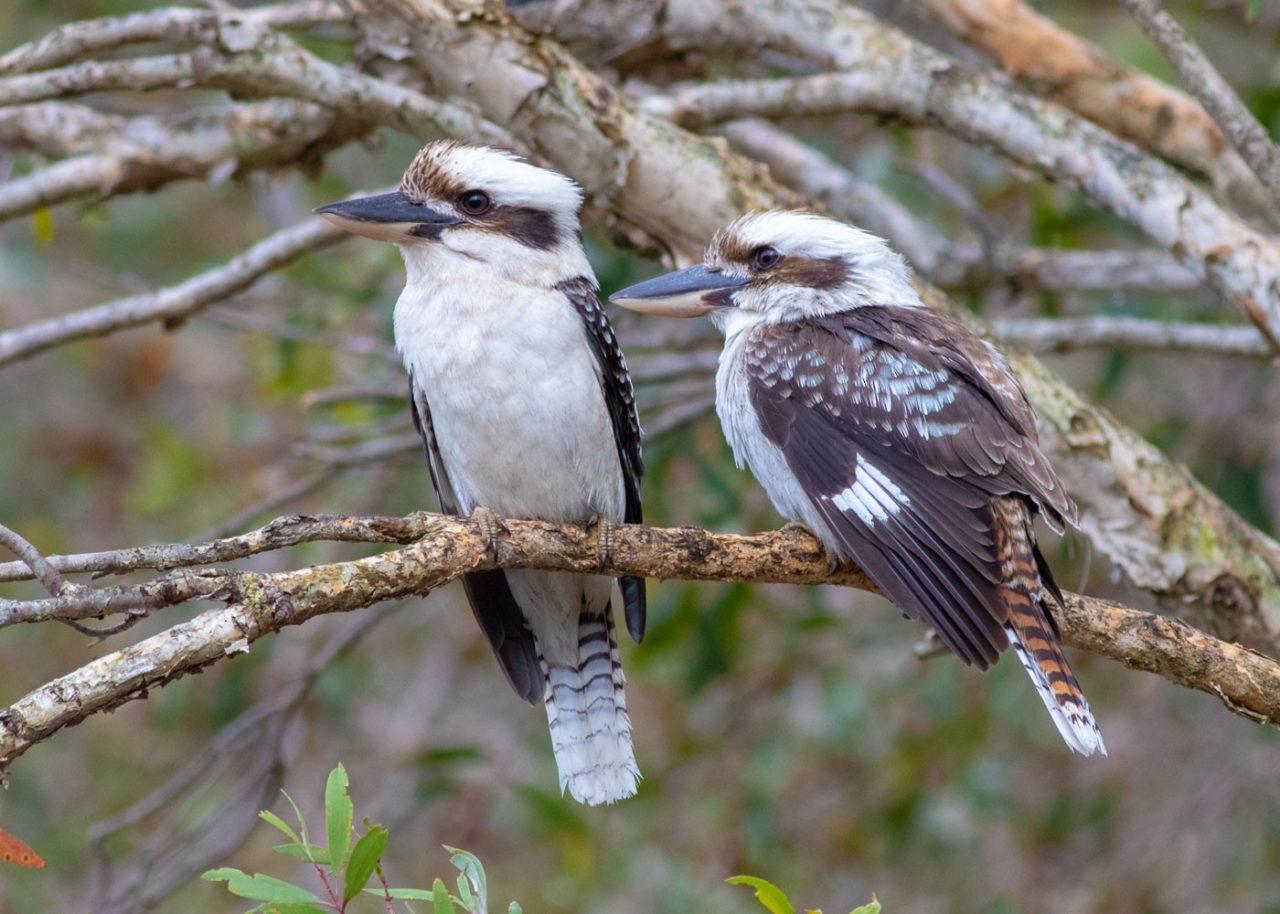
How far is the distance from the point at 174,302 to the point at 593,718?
4.54ft

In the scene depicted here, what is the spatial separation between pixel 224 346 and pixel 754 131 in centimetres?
345

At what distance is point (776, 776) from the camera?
4.56m

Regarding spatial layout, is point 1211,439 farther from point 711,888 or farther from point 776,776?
point 711,888

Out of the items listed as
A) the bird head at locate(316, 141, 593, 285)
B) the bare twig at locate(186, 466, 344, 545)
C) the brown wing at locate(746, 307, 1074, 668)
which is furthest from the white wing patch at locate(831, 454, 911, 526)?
the bare twig at locate(186, 466, 344, 545)

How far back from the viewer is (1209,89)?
2986mm

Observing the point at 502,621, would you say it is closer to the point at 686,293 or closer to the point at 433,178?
the point at 686,293

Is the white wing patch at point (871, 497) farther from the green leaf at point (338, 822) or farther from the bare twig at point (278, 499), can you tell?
the bare twig at point (278, 499)

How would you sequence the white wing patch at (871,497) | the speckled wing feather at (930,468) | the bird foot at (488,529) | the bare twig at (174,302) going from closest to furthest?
the bird foot at (488,529)
the speckled wing feather at (930,468)
the white wing patch at (871,497)
the bare twig at (174,302)

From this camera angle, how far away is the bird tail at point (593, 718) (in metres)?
3.27

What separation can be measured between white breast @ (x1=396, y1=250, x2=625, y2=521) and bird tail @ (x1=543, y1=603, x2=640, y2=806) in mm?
394

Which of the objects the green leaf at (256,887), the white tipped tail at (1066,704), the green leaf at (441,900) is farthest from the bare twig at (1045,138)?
the green leaf at (256,887)

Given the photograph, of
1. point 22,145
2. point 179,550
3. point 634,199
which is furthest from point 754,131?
point 179,550

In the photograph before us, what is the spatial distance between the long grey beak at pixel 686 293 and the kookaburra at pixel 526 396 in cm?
12

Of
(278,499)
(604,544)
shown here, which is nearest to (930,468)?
(604,544)
